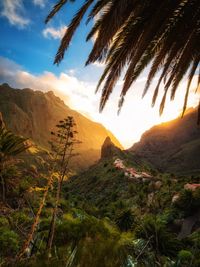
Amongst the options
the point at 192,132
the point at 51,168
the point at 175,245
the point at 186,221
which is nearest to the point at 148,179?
the point at 186,221

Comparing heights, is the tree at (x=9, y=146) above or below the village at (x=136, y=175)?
above

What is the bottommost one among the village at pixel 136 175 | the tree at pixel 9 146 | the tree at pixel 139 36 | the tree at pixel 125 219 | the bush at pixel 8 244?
the tree at pixel 125 219

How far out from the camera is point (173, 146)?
101 m

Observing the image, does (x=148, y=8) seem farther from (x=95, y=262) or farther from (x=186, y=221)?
(x=186, y=221)

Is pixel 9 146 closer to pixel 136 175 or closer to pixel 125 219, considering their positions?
pixel 125 219

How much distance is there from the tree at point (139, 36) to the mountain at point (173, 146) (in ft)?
227

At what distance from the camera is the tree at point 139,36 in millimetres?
3203

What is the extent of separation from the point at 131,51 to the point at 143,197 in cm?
2867

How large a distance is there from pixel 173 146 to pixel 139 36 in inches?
3999

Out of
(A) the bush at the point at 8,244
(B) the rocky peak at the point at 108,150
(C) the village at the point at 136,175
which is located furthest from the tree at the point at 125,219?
(B) the rocky peak at the point at 108,150

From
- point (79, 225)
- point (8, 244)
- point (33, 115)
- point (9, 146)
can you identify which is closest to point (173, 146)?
point (33, 115)

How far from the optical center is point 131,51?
3.90 m

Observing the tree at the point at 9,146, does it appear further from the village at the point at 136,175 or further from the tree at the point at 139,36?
the village at the point at 136,175

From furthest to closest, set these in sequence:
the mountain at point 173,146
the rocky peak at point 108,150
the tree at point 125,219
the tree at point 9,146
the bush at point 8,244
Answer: the mountain at point 173,146
the rocky peak at point 108,150
the tree at point 125,219
the bush at point 8,244
the tree at point 9,146
